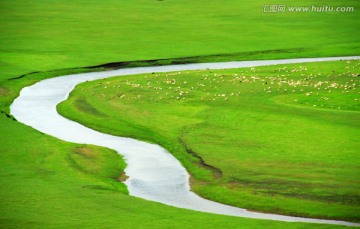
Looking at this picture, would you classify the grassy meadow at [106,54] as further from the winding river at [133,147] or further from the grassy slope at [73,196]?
the winding river at [133,147]

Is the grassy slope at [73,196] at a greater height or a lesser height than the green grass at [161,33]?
lesser

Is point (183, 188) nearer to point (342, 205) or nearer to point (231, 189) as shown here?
point (231, 189)

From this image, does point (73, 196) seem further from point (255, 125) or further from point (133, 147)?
point (255, 125)

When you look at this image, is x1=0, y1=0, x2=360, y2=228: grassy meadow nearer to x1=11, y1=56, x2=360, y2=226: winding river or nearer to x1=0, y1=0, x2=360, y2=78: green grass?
x1=0, y1=0, x2=360, y2=78: green grass

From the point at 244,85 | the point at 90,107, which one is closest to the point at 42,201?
the point at 90,107

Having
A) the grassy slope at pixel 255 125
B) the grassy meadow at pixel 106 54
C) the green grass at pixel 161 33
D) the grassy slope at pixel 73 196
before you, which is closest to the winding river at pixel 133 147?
the grassy slope at pixel 255 125
